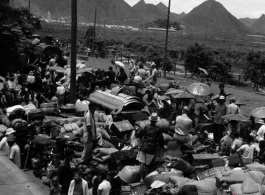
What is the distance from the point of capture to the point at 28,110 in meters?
11.3

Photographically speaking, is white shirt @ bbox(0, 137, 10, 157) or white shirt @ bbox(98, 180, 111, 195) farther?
white shirt @ bbox(0, 137, 10, 157)

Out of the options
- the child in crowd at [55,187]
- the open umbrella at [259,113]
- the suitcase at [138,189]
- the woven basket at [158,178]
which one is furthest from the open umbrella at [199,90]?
the child in crowd at [55,187]

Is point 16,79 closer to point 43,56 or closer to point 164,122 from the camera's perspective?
point 43,56

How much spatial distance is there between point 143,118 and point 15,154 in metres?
3.34

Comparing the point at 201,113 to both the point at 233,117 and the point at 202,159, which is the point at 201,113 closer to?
the point at 233,117

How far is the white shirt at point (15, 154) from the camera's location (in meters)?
9.09

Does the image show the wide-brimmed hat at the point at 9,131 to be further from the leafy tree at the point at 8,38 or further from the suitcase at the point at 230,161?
the leafy tree at the point at 8,38

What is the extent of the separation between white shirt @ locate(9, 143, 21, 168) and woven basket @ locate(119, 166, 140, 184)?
2.50 m

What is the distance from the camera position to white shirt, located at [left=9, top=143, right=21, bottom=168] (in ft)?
29.8

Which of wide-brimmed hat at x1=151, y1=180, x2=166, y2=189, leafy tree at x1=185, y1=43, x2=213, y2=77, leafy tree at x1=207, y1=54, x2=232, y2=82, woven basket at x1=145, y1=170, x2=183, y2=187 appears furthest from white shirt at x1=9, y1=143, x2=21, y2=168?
leafy tree at x1=185, y1=43, x2=213, y2=77

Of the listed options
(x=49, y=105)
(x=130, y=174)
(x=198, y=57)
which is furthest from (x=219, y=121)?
(x=198, y=57)

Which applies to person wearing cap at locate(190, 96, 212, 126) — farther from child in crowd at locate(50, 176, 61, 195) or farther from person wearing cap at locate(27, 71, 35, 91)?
person wearing cap at locate(27, 71, 35, 91)

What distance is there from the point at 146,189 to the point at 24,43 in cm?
1419

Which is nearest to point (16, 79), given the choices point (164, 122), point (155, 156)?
point (164, 122)
